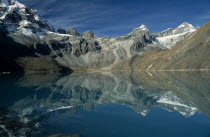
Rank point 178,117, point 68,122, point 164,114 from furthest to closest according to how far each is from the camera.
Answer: point 164,114 < point 178,117 < point 68,122

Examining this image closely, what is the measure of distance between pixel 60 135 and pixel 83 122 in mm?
7814

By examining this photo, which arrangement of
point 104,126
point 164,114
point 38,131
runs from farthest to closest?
point 164,114 < point 104,126 < point 38,131

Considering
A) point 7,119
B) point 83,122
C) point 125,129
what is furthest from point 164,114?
point 7,119

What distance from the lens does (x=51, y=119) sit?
117 ft

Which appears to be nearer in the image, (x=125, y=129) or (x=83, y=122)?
(x=125, y=129)

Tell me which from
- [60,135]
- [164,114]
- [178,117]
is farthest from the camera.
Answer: [164,114]

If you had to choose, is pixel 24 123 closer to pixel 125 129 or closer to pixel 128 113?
pixel 125 129

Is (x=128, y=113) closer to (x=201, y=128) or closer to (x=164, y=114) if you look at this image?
(x=164, y=114)

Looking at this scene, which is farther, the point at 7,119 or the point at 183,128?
the point at 7,119

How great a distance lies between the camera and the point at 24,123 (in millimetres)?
32156

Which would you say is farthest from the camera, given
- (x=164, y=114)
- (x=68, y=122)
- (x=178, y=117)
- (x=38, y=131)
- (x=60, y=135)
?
(x=164, y=114)

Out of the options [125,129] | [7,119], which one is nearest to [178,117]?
[125,129]

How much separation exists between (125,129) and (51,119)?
41.3ft

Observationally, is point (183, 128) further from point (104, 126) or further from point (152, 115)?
point (104, 126)
